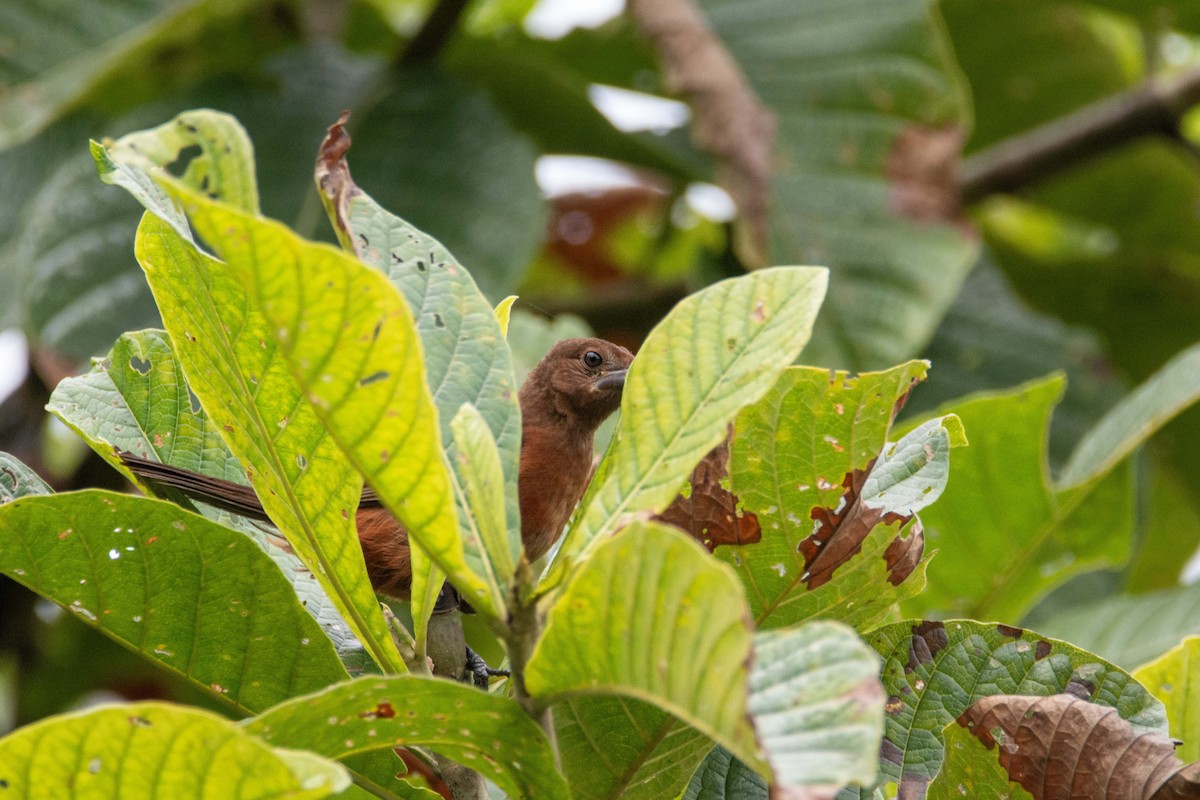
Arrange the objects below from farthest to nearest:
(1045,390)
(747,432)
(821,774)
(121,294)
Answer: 1. (121,294)
2. (1045,390)
3. (747,432)
4. (821,774)

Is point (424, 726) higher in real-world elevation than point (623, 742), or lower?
higher

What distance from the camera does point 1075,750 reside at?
4.14 ft

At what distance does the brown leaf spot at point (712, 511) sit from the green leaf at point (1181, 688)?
0.53 m

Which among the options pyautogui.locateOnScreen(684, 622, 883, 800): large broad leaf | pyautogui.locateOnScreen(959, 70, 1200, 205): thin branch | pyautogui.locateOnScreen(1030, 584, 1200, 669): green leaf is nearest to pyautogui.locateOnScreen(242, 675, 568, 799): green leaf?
pyautogui.locateOnScreen(684, 622, 883, 800): large broad leaf

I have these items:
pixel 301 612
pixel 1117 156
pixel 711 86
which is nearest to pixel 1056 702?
pixel 301 612

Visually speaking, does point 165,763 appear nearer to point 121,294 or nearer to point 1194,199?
point 121,294

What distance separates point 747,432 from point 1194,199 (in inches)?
140

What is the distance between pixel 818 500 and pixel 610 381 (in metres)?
1.10

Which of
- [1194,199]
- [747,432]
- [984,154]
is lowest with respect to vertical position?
[1194,199]

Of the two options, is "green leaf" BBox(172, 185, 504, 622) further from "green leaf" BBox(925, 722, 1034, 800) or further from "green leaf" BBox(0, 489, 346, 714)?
"green leaf" BBox(925, 722, 1034, 800)

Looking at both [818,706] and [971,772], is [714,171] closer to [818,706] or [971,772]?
[971,772]

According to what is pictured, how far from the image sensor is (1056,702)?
1258 mm

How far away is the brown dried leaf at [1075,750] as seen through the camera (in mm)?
1231

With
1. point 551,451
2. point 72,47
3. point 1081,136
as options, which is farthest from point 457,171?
point 1081,136
